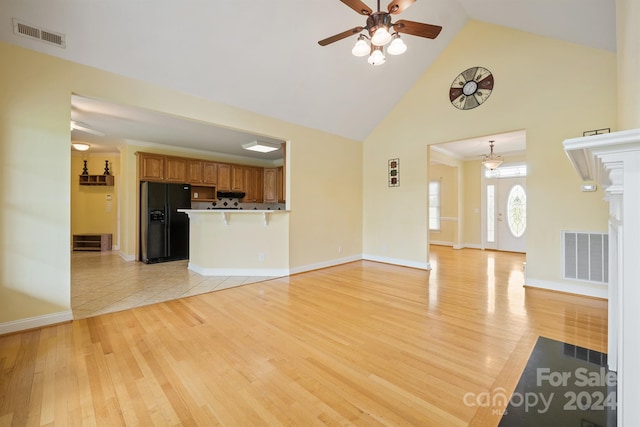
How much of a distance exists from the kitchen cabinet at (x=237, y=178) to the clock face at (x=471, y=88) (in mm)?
5174

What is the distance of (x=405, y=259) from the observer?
17.3 ft

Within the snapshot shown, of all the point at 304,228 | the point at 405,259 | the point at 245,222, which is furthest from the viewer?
the point at 405,259

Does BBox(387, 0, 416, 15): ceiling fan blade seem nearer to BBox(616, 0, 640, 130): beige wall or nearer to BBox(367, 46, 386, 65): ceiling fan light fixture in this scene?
BBox(367, 46, 386, 65): ceiling fan light fixture

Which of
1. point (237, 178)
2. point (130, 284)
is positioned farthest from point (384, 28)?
point (237, 178)

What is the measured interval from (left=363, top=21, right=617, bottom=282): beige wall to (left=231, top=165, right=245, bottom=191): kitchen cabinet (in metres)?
4.27

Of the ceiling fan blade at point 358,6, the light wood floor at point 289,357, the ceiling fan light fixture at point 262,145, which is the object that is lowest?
the light wood floor at point 289,357

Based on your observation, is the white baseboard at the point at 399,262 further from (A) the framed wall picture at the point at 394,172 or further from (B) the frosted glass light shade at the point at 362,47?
(B) the frosted glass light shade at the point at 362,47

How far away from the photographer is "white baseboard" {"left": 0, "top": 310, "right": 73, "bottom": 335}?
8.01ft

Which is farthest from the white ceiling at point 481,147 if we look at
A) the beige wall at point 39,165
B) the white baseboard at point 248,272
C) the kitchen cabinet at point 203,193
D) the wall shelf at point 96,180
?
the wall shelf at point 96,180

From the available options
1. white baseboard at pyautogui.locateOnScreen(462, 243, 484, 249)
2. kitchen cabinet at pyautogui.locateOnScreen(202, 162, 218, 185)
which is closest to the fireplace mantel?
kitchen cabinet at pyautogui.locateOnScreen(202, 162, 218, 185)

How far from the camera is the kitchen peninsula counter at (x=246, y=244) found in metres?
4.50

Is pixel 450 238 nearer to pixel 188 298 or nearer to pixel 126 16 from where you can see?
pixel 188 298

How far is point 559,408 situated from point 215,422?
6.40 ft

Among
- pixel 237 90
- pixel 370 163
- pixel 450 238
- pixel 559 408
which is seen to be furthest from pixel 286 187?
pixel 450 238
